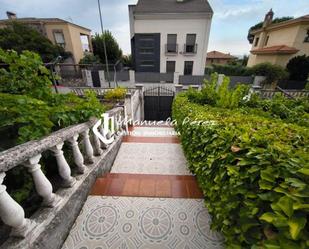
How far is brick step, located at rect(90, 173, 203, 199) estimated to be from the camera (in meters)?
1.73

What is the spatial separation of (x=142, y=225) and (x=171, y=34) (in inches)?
589

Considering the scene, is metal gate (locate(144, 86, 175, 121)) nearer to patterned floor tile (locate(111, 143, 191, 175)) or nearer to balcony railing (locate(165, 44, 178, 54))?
balcony railing (locate(165, 44, 178, 54))

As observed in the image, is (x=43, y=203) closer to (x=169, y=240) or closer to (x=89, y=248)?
(x=89, y=248)

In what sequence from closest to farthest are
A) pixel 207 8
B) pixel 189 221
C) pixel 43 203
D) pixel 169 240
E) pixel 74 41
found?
pixel 43 203, pixel 169 240, pixel 189 221, pixel 207 8, pixel 74 41

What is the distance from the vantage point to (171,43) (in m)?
13.7

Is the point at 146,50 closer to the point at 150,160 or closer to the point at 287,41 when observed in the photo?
the point at 287,41

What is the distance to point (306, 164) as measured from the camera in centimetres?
76

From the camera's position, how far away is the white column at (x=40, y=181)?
3.40ft

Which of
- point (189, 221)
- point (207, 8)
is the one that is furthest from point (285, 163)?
point (207, 8)

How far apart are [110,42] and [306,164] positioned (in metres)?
21.0

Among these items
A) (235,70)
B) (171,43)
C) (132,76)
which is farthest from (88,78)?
(235,70)

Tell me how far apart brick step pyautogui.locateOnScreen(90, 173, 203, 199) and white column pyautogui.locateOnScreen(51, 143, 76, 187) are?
0.39 meters

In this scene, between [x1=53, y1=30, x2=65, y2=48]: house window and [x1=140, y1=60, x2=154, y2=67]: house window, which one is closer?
[x1=140, y1=60, x2=154, y2=67]: house window

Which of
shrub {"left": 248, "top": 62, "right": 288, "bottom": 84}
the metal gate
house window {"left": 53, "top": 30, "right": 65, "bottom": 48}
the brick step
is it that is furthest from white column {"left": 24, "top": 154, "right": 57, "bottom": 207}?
house window {"left": 53, "top": 30, "right": 65, "bottom": 48}
